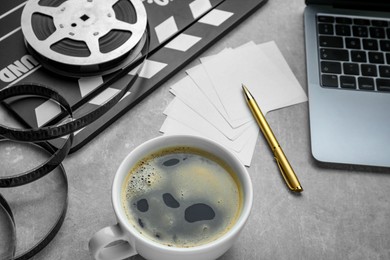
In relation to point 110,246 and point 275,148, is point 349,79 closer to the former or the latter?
point 275,148

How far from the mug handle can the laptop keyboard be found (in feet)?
1.18


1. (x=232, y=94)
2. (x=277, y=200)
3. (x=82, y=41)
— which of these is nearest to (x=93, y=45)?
(x=82, y=41)

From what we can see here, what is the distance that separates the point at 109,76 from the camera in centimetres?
74

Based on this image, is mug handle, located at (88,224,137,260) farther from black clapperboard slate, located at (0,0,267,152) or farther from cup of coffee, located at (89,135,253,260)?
black clapperboard slate, located at (0,0,267,152)

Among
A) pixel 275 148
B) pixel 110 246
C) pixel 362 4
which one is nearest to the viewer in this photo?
pixel 110 246

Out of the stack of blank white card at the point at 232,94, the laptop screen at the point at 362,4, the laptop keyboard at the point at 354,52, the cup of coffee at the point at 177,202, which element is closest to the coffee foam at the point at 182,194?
the cup of coffee at the point at 177,202

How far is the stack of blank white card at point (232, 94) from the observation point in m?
0.71

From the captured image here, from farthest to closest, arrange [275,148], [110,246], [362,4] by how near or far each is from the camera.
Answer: [362,4], [275,148], [110,246]

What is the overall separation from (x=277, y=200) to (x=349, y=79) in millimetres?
210

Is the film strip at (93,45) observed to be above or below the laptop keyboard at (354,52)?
above

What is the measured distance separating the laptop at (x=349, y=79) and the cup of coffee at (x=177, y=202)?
16 centimetres

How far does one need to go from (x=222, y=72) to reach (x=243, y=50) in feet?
0.17

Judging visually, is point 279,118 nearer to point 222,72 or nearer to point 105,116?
point 222,72

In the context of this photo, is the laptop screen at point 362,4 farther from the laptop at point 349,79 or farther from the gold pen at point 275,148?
the gold pen at point 275,148
